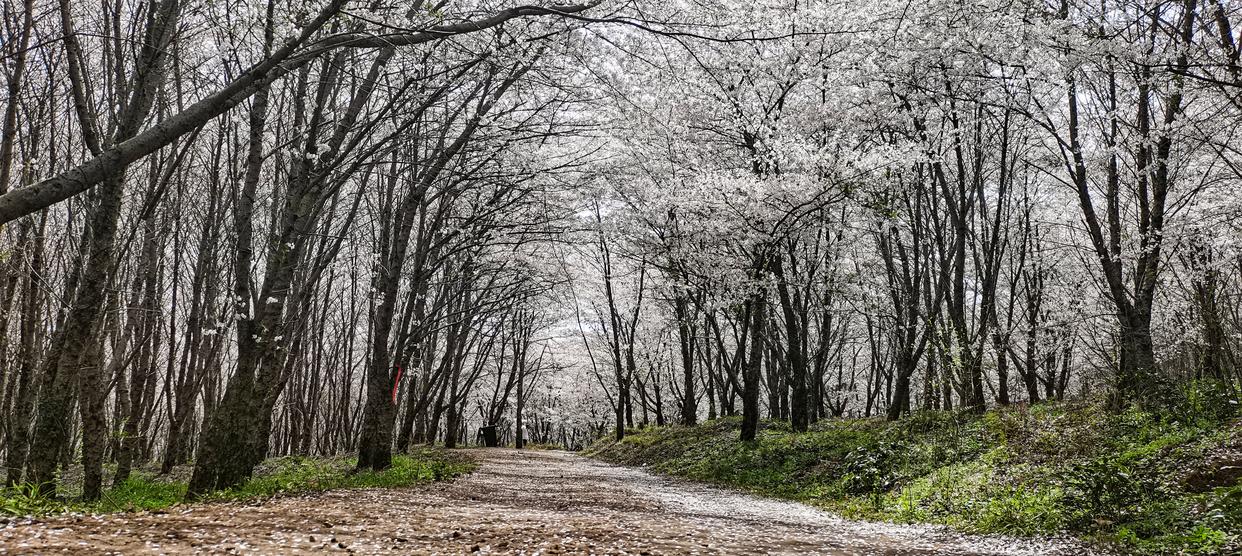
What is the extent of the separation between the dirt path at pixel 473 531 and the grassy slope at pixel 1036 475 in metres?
0.61

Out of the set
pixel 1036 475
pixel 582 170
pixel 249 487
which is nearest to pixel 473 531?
pixel 249 487

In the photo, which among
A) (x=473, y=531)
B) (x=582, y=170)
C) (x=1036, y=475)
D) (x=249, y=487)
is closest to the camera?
(x=473, y=531)

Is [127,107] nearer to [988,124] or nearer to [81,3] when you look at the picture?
[81,3]

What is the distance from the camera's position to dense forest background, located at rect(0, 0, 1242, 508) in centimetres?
806

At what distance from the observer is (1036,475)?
820cm

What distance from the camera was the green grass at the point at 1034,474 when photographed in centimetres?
625

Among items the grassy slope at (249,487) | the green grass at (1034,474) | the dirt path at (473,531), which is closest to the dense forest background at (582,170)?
the grassy slope at (249,487)

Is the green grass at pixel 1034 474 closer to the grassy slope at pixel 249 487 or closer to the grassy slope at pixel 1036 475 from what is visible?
the grassy slope at pixel 1036 475

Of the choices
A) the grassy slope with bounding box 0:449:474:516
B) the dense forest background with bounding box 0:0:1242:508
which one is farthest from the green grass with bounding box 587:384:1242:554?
the grassy slope with bounding box 0:449:474:516

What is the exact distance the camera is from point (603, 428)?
5862 cm

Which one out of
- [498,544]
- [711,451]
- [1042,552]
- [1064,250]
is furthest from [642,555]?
[1064,250]

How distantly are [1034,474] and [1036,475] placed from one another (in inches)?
2.5

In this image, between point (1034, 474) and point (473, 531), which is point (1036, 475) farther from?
point (473, 531)

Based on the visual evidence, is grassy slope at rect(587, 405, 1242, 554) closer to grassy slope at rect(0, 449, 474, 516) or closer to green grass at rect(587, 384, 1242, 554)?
green grass at rect(587, 384, 1242, 554)
